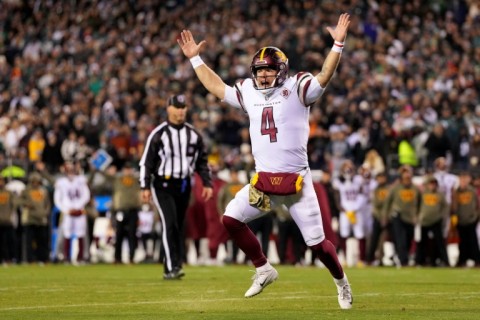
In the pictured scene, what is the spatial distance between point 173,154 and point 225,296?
133 inches

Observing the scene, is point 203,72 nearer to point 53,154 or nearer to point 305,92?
point 305,92

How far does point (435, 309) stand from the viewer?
11.0m

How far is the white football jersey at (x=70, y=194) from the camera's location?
22594 millimetres

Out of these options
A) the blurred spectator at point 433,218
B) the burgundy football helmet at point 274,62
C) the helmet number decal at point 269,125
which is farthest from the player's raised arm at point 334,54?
the blurred spectator at point 433,218

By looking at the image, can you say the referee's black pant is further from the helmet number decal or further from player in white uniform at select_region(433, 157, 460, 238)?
player in white uniform at select_region(433, 157, 460, 238)

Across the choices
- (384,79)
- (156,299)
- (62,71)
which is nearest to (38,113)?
(62,71)

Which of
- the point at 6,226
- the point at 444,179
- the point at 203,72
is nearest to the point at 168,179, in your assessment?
the point at 203,72

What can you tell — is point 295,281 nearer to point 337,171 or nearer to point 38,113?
point 337,171

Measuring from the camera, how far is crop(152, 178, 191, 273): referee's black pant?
1503cm

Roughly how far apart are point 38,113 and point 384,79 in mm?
7631

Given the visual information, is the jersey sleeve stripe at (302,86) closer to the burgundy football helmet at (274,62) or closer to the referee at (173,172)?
the burgundy football helmet at (274,62)

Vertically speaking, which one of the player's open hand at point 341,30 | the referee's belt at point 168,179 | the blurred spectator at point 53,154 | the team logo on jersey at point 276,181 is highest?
the player's open hand at point 341,30

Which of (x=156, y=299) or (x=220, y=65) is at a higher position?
(x=220, y=65)

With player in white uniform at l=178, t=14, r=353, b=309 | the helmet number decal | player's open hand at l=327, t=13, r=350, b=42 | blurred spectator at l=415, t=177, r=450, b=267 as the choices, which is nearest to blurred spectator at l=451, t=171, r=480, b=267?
blurred spectator at l=415, t=177, r=450, b=267
